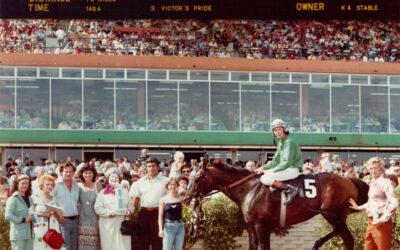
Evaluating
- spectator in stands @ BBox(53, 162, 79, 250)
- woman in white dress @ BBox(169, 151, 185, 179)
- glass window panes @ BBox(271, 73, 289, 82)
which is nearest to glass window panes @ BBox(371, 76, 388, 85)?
glass window panes @ BBox(271, 73, 289, 82)

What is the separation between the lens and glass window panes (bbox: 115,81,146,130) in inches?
842

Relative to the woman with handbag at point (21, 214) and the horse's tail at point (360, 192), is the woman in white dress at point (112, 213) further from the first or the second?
the horse's tail at point (360, 192)

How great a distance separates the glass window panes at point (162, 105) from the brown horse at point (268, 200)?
13378 mm

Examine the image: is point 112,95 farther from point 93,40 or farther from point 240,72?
point 240,72

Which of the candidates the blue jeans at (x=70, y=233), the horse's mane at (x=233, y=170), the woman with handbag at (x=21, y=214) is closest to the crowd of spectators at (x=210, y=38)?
the horse's mane at (x=233, y=170)

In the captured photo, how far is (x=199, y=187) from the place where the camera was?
7.93 m

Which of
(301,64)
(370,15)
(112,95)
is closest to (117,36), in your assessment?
(112,95)

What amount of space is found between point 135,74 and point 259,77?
4.57 m

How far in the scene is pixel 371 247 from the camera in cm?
683

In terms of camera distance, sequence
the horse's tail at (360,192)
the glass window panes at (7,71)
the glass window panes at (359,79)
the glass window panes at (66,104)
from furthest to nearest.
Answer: the glass window panes at (359,79)
the glass window panes at (7,71)
the glass window panes at (66,104)
the horse's tail at (360,192)

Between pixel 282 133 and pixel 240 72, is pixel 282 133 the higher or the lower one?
the lower one

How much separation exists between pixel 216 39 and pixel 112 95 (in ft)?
15.0

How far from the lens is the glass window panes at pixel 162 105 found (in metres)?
21.4

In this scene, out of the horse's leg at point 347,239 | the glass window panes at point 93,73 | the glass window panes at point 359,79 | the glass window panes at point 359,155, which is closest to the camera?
the horse's leg at point 347,239
